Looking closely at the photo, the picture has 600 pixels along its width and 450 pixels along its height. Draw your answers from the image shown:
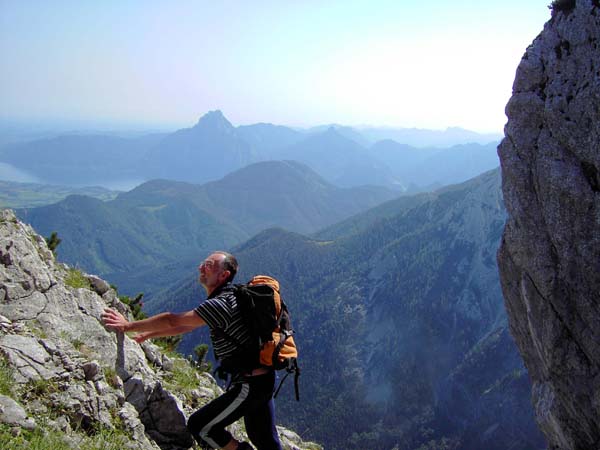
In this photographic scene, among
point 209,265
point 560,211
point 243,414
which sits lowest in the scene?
point 243,414

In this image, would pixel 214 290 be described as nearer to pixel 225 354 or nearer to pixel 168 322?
pixel 168 322

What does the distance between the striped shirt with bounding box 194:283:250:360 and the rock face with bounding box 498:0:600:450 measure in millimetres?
14131

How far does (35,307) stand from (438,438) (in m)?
188

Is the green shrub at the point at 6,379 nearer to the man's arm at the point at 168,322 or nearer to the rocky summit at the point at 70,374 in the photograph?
the rocky summit at the point at 70,374

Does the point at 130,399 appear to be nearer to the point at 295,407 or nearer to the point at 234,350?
the point at 234,350

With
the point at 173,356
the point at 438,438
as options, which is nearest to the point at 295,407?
the point at 438,438

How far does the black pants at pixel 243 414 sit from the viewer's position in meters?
10.0

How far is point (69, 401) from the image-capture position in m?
9.85

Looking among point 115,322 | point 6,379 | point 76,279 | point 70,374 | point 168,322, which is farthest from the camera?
point 76,279

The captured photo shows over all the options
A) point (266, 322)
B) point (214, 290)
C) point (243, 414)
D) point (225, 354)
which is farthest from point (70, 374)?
point (266, 322)

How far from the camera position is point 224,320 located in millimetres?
9375

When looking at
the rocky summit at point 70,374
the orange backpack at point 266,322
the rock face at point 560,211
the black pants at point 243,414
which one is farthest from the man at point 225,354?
the rock face at point 560,211

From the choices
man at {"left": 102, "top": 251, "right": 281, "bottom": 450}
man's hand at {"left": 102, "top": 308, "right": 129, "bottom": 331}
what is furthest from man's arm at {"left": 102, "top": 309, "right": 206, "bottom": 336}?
man's hand at {"left": 102, "top": 308, "right": 129, "bottom": 331}

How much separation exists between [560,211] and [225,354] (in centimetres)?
1524
